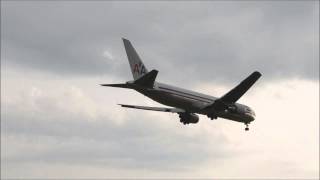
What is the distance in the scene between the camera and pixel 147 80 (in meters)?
74.3

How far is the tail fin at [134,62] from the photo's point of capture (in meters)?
81.8

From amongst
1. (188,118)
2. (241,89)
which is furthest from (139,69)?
(241,89)

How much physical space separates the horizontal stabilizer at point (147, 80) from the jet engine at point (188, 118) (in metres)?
11.0

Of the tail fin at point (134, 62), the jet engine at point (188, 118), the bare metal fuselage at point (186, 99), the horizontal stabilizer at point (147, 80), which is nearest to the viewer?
the horizontal stabilizer at point (147, 80)

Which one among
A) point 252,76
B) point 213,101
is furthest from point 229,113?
point 252,76

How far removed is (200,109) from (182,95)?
133 inches

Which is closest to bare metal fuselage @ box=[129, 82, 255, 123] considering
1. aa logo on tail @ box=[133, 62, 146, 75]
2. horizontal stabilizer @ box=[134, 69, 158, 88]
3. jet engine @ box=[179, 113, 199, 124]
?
horizontal stabilizer @ box=[134, 69, 158, 88]

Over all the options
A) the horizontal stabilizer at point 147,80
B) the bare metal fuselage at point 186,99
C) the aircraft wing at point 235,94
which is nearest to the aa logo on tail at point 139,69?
the bare metal fuselage at point 186,99

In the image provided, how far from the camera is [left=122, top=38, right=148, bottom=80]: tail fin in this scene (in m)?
81.8

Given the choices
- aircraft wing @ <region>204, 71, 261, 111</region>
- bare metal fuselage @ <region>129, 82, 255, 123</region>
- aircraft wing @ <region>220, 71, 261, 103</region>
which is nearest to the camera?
aircraft wing @ <region>220, 71, 261, 103</region>

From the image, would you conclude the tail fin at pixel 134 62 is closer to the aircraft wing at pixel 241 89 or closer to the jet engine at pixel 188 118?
the jet engine at pixel 188 118

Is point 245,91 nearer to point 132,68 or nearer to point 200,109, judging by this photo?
point 200,109

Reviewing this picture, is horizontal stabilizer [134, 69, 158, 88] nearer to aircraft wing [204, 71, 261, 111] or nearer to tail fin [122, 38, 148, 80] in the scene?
tail fin [122, 38, 148, 80]

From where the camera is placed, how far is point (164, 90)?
76688 millimetres
